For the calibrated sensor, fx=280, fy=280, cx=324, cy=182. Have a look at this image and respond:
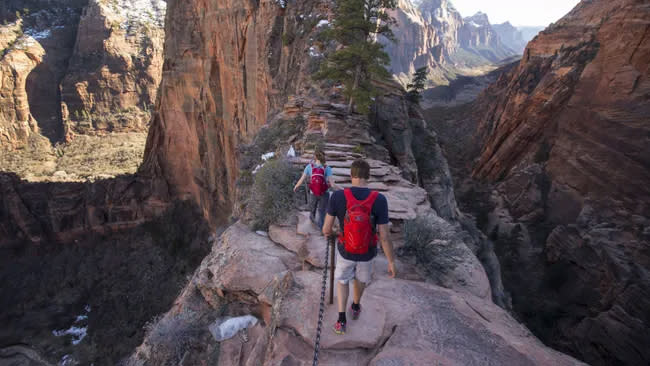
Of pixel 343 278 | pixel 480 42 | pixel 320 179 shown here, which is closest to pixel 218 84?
pixel 320 179

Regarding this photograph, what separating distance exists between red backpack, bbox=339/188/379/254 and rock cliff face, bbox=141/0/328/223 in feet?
42.0

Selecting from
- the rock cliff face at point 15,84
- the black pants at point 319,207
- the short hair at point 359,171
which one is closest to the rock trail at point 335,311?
the black pants at point 319,207

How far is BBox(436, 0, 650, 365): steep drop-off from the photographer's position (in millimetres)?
12969

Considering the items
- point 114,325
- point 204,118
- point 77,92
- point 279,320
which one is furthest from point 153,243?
point 77,92

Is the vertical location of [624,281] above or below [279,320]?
below

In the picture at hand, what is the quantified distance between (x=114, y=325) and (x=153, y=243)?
33.5 feet

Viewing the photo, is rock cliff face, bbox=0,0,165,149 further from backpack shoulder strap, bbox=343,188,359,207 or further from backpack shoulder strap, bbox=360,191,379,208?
backpack shoulder strap, bbox=360,191,379,208

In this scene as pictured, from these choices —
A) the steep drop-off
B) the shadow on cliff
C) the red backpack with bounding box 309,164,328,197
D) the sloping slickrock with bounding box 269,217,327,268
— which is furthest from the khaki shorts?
the shadow on cliff

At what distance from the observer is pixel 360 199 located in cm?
262

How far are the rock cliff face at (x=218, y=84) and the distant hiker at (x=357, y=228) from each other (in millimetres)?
12673

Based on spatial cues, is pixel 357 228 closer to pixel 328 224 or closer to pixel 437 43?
pixel 328 224

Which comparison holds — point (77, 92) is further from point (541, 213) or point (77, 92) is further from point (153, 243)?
point (541, 213)

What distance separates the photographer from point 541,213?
20422 millimetres

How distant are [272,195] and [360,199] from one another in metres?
3.47
